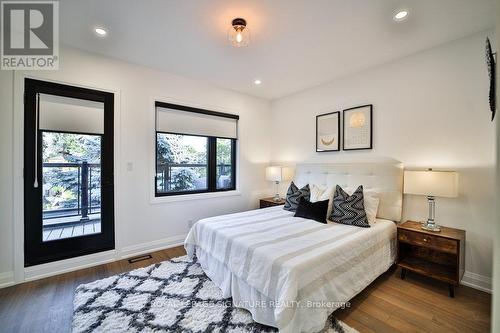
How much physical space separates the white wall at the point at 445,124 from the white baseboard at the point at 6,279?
434 centimetres

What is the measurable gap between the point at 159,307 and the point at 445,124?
350 cm

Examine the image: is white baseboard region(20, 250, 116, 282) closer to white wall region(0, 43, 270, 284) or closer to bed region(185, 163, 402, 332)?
white wall region(0, 43, 270, 284)

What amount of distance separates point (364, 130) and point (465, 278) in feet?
6.55

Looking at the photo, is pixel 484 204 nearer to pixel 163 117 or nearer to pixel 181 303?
pixel 181 303

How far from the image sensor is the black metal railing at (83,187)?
2.56 m

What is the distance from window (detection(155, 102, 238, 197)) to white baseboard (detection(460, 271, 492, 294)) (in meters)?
3.27

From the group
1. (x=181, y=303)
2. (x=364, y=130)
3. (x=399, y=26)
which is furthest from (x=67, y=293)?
(x=399, y=26)

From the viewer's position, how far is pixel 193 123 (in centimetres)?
348

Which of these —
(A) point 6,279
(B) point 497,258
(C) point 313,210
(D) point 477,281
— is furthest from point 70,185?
(D) point 477,281

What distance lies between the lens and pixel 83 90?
2631 mm

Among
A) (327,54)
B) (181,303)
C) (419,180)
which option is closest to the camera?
(181,303)

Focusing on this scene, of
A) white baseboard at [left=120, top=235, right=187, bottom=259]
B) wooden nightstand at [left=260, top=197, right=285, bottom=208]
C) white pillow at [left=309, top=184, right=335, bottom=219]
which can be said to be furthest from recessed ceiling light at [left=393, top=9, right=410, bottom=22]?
white baseboard at [left=120, top=235, right=187, bottom=259]

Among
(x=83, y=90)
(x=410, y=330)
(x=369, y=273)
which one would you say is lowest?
(x=410, y=330)

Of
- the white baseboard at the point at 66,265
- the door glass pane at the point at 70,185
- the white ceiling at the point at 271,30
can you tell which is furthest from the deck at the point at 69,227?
the white ceiling at the point at 271,30
